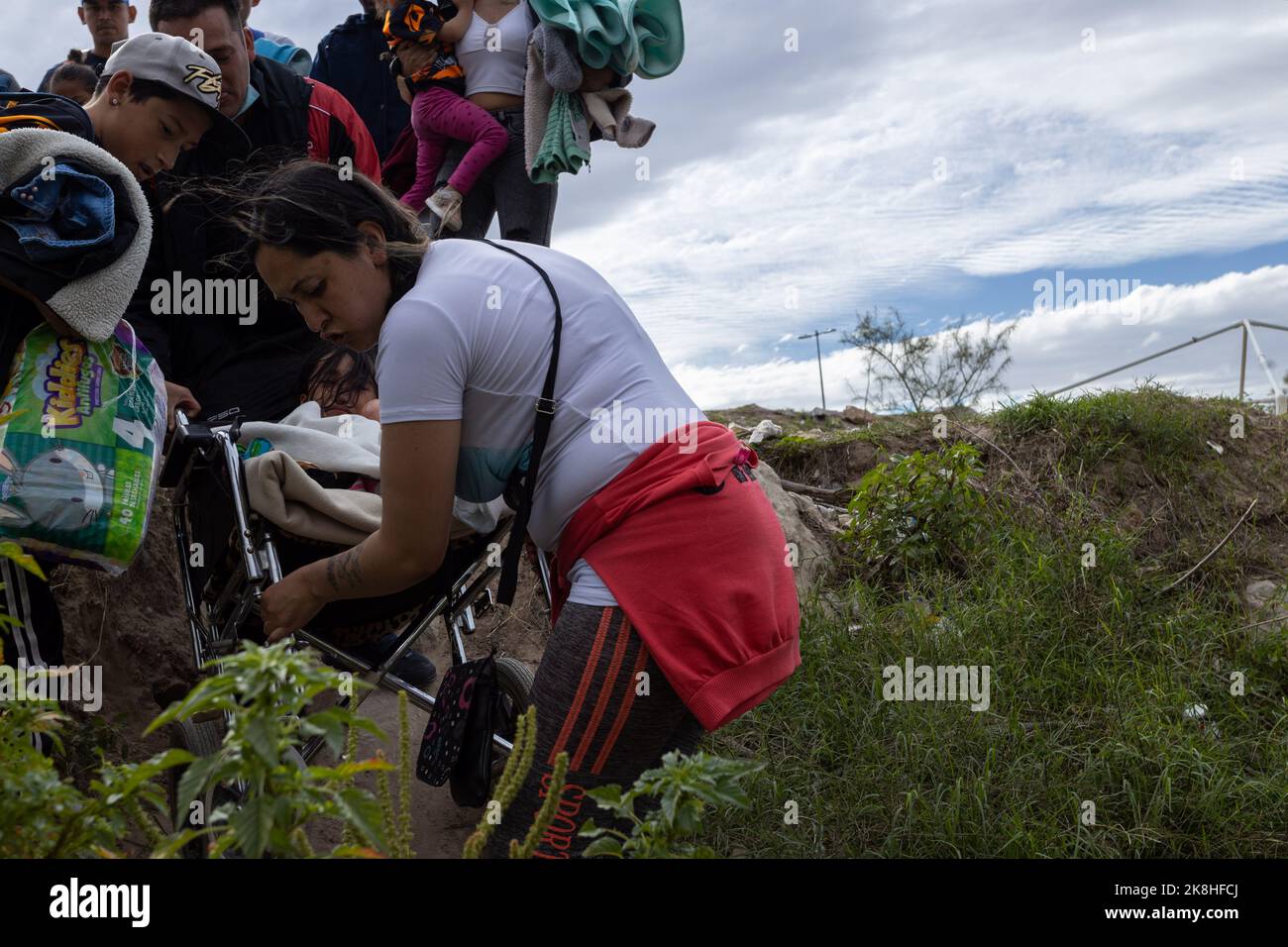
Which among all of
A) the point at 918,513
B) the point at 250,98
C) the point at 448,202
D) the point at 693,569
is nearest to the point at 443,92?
the point at 448,202

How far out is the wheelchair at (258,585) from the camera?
2.78 m

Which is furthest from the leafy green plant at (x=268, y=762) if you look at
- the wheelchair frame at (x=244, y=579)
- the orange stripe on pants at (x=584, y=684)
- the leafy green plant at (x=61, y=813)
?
the wheelchair frame at (x=244, y=579)

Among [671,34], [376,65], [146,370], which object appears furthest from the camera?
[376,65]

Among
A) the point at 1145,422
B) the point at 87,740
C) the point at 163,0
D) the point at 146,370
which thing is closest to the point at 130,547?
the point at 146,370

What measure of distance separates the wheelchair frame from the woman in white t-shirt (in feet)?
1.39

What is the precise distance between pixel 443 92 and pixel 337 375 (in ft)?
7.06

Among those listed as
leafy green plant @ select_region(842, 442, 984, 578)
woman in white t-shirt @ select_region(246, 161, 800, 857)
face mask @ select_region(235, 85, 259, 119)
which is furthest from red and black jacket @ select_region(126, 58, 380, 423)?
leafy green plant @ select_region(842, 442, 984, 578)

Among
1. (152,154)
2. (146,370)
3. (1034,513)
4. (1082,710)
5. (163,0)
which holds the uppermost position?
(163,0)

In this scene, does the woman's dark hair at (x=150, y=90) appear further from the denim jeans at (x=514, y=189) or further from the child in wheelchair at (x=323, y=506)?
the denim jeans at (x=514, y=189)

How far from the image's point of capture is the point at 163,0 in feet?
13.3

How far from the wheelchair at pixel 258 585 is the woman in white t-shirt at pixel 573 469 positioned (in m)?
0.52
